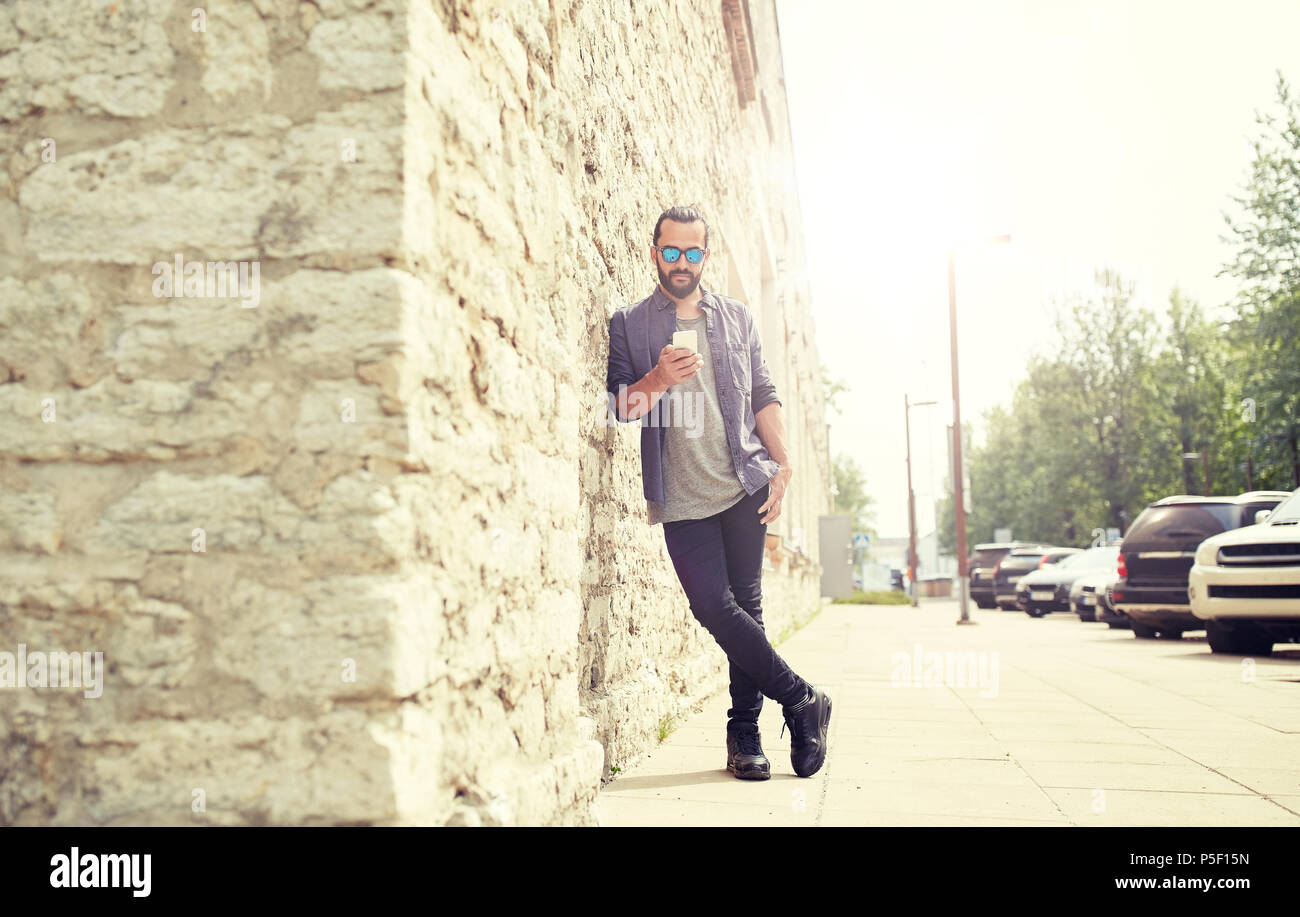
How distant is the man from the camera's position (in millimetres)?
3303

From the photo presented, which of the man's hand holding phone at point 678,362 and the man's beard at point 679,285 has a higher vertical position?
the man's beard at point 679,285

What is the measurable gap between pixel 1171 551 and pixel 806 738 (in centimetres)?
924

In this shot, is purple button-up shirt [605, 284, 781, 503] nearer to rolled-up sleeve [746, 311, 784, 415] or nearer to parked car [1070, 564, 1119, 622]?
rolled-up sleeve [746, 311, 784, 415]

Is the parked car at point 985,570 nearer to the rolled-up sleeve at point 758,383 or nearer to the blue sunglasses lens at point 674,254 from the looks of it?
the rolled-up sleeve at point 758,383

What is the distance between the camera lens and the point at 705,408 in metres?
3.46

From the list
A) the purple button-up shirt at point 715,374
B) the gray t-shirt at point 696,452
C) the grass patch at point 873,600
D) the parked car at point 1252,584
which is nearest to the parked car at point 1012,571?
the grass patch at point 873,600

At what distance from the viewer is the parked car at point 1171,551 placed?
1091 centimetres

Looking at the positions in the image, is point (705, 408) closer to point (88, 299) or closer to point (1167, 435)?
point (88, 299)

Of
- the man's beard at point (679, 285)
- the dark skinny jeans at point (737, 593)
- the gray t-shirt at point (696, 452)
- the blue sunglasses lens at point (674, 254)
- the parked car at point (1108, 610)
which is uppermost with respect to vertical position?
the blue sunglasses lens at point (674, 254)

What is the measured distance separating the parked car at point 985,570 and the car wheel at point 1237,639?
17563 mm

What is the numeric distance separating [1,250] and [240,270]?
52 cm

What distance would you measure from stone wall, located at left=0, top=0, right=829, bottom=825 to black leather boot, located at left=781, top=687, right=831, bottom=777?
4.42 feet

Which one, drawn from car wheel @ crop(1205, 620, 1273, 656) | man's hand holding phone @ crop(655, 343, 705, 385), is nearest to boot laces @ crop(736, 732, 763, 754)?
man's hand holding phone @ crop(655, 343, 705, 385)

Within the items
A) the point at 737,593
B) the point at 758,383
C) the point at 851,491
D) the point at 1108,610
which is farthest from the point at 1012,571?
the point at 851,491
